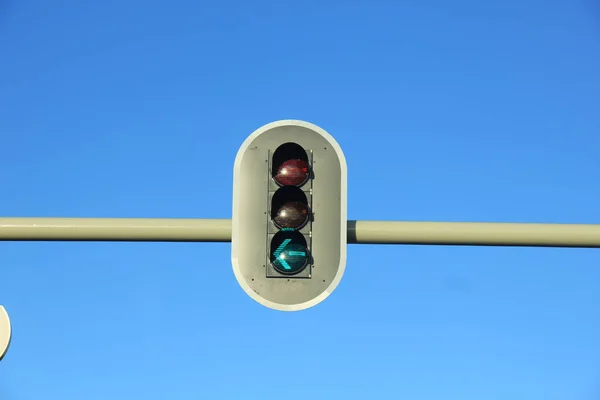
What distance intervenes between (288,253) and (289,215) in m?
0.25

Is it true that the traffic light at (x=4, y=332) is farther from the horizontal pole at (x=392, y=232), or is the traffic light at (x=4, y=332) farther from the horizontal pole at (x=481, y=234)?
the horizontal pole at (x=481, y=234)

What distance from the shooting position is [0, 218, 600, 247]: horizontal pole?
7.80 m

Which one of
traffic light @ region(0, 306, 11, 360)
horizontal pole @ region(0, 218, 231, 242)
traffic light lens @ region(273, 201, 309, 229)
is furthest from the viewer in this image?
traffic light @ region(0, 306, 11, 360)

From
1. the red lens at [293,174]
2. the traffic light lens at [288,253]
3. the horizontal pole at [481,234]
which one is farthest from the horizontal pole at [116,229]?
the horizontal pole at [481,234]

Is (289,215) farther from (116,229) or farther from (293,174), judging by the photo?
(116,229)

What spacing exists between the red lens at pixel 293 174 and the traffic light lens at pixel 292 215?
129 millimetres

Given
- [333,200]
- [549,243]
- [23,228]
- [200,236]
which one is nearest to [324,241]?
[333,200]

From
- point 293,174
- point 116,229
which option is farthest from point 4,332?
point 293,174

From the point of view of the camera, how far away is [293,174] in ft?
24.6

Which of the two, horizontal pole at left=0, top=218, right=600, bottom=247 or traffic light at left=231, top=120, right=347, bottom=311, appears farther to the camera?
horizontal pole at left=0, top=218, right=600, bottom=247

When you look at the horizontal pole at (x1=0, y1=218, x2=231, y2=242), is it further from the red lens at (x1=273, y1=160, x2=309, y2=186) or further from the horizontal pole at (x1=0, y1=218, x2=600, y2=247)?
the red lens at (x1=273, y1=160, x2=309, y2=186)

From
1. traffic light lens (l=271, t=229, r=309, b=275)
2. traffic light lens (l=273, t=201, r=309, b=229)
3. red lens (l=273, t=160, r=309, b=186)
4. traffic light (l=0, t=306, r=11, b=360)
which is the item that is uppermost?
red lens (l=273, t=160, r=309, b=186)

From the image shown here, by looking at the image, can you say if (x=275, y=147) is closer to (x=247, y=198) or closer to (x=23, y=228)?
(x=247, y=198)

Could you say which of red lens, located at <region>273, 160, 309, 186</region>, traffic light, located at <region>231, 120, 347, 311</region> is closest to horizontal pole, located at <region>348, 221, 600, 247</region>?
traffic light, located at <region>231, 120, 347, 311</region>
